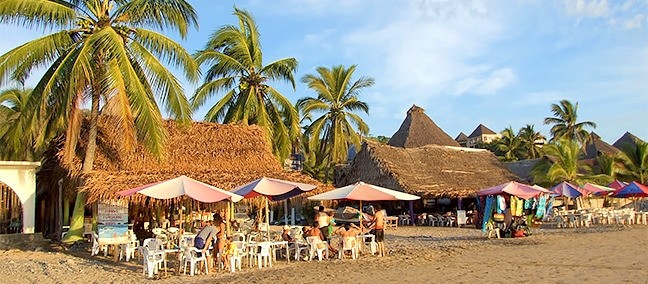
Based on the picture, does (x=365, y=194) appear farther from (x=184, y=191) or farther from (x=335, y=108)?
(x=335, y=108)

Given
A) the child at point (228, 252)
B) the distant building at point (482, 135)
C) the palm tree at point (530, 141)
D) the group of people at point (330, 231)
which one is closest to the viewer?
the child at point (228, 252)

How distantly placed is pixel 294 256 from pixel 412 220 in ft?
41.3

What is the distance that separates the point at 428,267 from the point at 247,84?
1353cm

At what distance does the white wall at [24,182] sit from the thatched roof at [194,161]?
115cm

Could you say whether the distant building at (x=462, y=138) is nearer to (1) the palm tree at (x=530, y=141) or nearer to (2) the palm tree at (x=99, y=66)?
(1) the palm tree at (x=530, y=141)

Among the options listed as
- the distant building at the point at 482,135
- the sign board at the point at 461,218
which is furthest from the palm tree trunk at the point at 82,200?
the distant building at the point at 482,135

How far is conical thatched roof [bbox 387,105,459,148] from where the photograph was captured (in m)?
33.0

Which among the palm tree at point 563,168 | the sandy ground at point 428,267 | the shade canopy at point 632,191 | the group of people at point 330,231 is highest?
the palm tree at point 563,168

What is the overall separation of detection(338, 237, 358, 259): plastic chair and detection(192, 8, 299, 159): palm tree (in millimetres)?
9883

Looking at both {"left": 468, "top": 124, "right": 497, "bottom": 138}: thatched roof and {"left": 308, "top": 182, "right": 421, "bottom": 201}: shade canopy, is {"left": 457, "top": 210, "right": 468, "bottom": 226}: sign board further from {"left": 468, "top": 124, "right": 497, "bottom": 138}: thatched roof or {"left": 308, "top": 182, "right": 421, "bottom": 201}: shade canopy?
{"left": 468, "top": 124, "right": 497, "bottom": 138}: thatched roof

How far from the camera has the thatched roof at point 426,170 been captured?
78.1 ft

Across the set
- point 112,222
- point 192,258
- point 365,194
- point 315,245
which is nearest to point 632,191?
point 365,194

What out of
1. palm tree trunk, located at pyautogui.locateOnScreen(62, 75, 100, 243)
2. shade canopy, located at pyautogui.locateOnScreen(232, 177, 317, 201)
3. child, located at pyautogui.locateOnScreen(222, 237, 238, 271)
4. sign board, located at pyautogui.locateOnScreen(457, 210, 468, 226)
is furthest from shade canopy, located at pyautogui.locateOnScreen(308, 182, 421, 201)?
sign board, located at pyautogui.locateOnScreen(457, 210, 468, 226)

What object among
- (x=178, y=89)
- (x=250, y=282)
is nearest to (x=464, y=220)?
(x=178, y=89)
